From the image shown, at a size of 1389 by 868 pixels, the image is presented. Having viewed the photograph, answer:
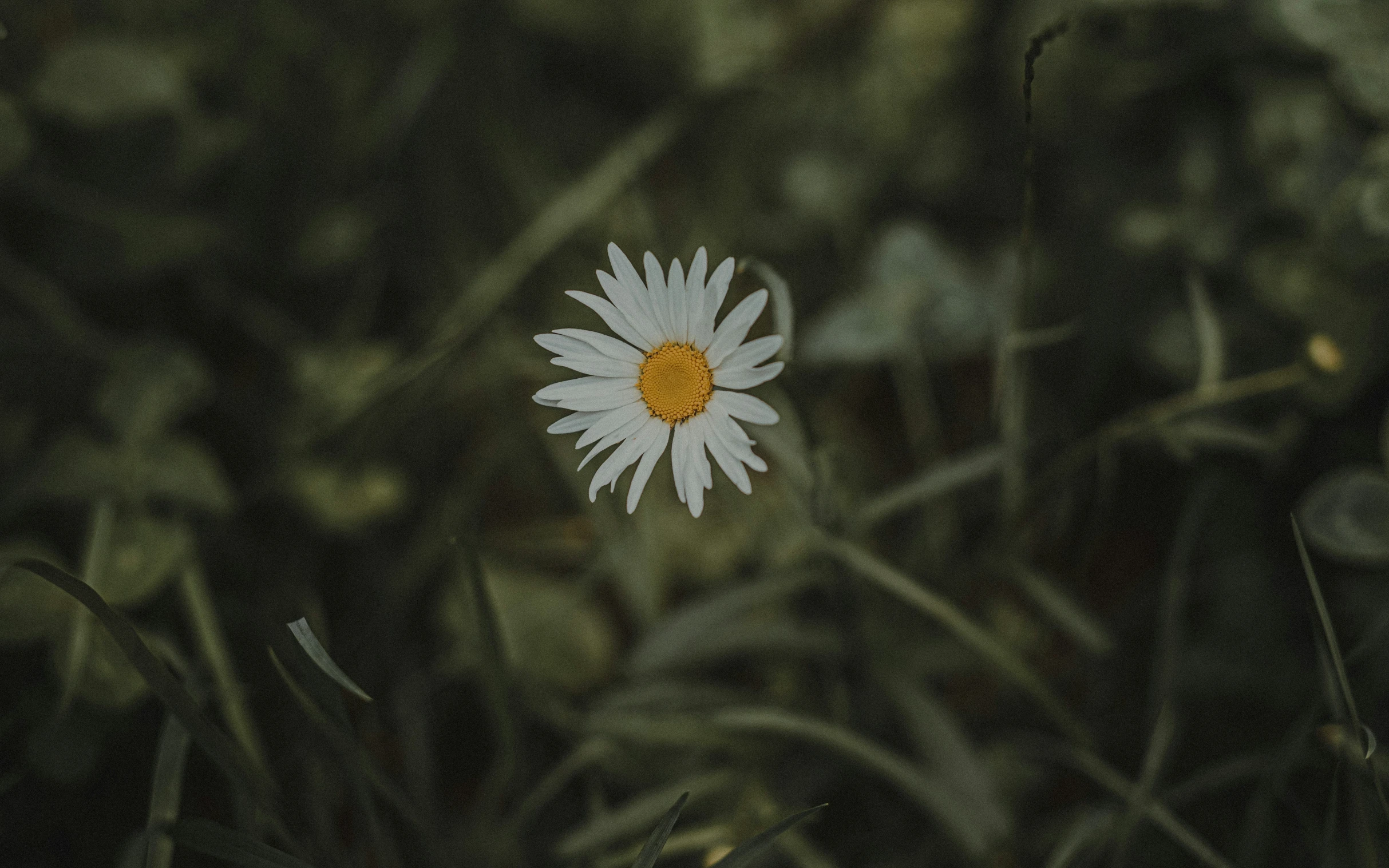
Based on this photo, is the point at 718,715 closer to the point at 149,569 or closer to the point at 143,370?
the point at 149,569

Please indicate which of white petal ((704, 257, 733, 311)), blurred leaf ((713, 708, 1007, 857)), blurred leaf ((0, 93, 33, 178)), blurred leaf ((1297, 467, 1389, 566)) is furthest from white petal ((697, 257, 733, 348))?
blurred leaf ((0, 93, 33, 178))

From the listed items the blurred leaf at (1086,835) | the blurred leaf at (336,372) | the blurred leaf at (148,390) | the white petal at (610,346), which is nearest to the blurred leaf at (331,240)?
the blurred leaf at (336,372)

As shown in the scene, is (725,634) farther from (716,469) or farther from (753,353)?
(753,353)

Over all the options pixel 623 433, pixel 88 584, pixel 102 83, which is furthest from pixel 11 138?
pixel 623 433

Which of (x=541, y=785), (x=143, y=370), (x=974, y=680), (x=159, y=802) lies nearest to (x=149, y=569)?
(x=143, y=370)

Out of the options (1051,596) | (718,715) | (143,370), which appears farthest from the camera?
(143,370)

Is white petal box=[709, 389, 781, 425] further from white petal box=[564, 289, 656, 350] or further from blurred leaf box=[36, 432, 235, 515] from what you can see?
blurred leaf box=[36, 432, 235, 515]

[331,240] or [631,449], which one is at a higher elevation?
[331,240]

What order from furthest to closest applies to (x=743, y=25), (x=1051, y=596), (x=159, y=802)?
1. (x=743, y=25)
2. (x=1051, y=596)
3. (x=159, y=802)
